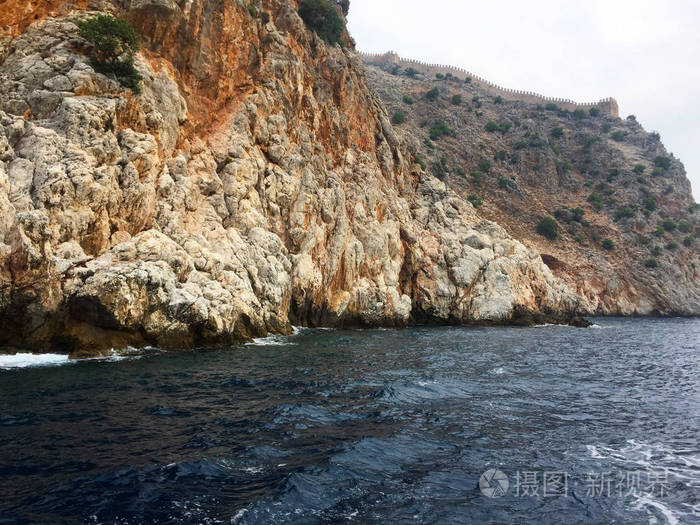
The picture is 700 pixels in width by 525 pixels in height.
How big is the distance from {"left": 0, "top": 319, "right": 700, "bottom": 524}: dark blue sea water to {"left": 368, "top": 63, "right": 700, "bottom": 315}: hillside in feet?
192

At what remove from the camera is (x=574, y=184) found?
90062 mm

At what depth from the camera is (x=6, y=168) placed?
20.6 metres

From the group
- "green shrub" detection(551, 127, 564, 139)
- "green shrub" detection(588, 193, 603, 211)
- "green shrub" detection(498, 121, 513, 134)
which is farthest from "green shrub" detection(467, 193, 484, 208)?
"green shrub" detection(551, 127, 564, 139)

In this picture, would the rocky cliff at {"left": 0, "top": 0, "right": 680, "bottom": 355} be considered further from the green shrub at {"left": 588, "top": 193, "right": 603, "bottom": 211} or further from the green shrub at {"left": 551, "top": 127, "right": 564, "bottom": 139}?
the green shrub at {"left": 551, "top": 127, "right": 564, "bottom": 139}

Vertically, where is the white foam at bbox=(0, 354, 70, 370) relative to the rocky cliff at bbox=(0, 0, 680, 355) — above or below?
below

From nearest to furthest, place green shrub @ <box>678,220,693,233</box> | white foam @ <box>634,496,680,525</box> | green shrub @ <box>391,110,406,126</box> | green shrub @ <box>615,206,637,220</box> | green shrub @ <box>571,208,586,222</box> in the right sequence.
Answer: white foam @ <box>634,496,680,525</box> → green shrub @ <box>571,208,586,222</box> → green shrub @ <box>615,206,637,220</box> → green shrub @ <box>678,220,693,233</box> → green shrub @ <box>391,110,406,126</box>

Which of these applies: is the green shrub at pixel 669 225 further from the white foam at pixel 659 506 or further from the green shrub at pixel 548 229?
the white foam at pixel 659 506

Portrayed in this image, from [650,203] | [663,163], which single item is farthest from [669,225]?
[663,163]

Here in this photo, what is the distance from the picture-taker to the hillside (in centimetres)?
7350

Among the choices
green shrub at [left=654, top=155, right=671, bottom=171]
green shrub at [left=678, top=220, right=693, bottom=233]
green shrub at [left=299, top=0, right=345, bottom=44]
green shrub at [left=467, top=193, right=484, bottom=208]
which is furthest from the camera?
green shrub at [left=654, top=155, right=671, bottom=171]

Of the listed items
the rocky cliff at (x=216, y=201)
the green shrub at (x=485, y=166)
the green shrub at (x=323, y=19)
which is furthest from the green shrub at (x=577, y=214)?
the green shrub at (x=323, y=19)

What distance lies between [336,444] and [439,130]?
8879 cm

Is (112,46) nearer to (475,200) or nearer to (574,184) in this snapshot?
(475,200)

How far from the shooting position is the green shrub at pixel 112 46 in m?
26.4
